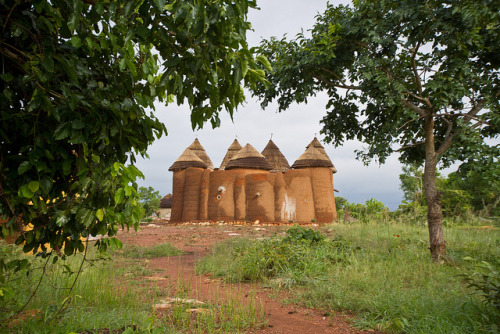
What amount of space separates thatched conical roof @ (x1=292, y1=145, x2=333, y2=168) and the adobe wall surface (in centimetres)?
55

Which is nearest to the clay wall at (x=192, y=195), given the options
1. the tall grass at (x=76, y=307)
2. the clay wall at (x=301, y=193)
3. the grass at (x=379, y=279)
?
the clay wall at (x=301, y=193)

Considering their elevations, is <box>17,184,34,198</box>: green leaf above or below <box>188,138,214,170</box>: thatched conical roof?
below

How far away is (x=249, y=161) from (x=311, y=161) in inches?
163

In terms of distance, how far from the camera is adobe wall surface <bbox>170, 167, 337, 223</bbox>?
65.7ft

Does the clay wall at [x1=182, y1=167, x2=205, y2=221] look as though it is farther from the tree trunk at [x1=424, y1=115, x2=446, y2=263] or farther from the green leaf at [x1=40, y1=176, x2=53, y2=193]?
the green leaf at [x1=40, y1=176, x2=53, y2=193]

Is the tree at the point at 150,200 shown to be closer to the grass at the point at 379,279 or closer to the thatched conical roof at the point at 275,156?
the thatched conical roof at the point at 275,156

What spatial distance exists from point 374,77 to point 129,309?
21.9ft

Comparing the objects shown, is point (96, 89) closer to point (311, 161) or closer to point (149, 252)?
point (149, 252)

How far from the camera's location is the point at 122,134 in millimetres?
2848

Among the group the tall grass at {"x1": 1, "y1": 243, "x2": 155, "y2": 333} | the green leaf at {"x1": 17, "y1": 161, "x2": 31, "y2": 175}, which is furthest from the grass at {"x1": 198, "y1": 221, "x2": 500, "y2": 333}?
the green leaf at {"x1": 17, "y1": 161, "x2": 31, "y2": 175}

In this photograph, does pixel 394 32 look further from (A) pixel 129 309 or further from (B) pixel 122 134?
(A) pixel 129 309

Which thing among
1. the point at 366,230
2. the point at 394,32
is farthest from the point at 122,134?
the point at 366,230

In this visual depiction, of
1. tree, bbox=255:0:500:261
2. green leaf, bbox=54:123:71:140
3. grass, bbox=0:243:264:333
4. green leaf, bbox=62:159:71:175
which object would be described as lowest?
grass, bbox=0:243:264:333

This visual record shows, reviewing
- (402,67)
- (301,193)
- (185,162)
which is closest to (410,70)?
(402,67)
